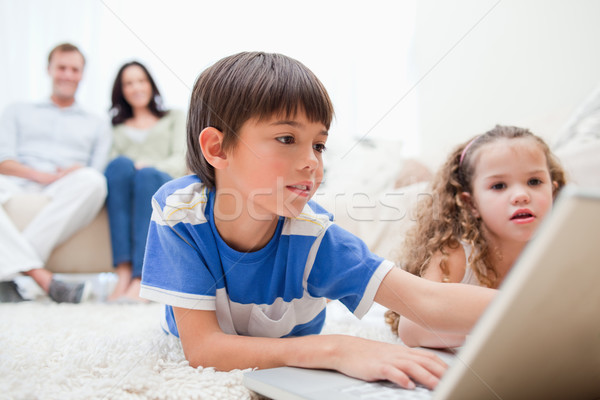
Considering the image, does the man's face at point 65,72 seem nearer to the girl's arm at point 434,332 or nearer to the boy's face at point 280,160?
the boy's face at point 280,160

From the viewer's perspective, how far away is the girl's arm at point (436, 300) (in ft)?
2.22

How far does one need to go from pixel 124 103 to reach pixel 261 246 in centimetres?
170

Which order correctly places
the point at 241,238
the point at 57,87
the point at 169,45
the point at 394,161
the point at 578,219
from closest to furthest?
the point at 578,219
the point at 241,238
the point at 394,161
the point at 57,87
the point at 169,45

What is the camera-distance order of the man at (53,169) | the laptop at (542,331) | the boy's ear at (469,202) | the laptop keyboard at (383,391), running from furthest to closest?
1. the man at (53,169)
2. the boy's ear at (469,202)
3. the laptop keyboard at (383,391)
4. the laptop at (542,331)

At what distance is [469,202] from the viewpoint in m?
1.11

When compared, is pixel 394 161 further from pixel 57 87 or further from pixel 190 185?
pixel 57 87

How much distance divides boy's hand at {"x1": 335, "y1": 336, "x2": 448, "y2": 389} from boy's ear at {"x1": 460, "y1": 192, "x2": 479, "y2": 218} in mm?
551

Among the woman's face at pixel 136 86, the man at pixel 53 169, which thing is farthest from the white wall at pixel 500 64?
the man at pixel 53 169

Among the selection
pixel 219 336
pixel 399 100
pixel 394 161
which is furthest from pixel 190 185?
pixel 399 100

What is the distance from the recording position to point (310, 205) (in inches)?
35.9

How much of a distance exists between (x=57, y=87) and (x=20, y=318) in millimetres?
1316

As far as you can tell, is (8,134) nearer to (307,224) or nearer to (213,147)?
(213,147)

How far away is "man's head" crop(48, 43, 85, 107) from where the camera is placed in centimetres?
214

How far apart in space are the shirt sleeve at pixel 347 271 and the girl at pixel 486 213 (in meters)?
0.17
